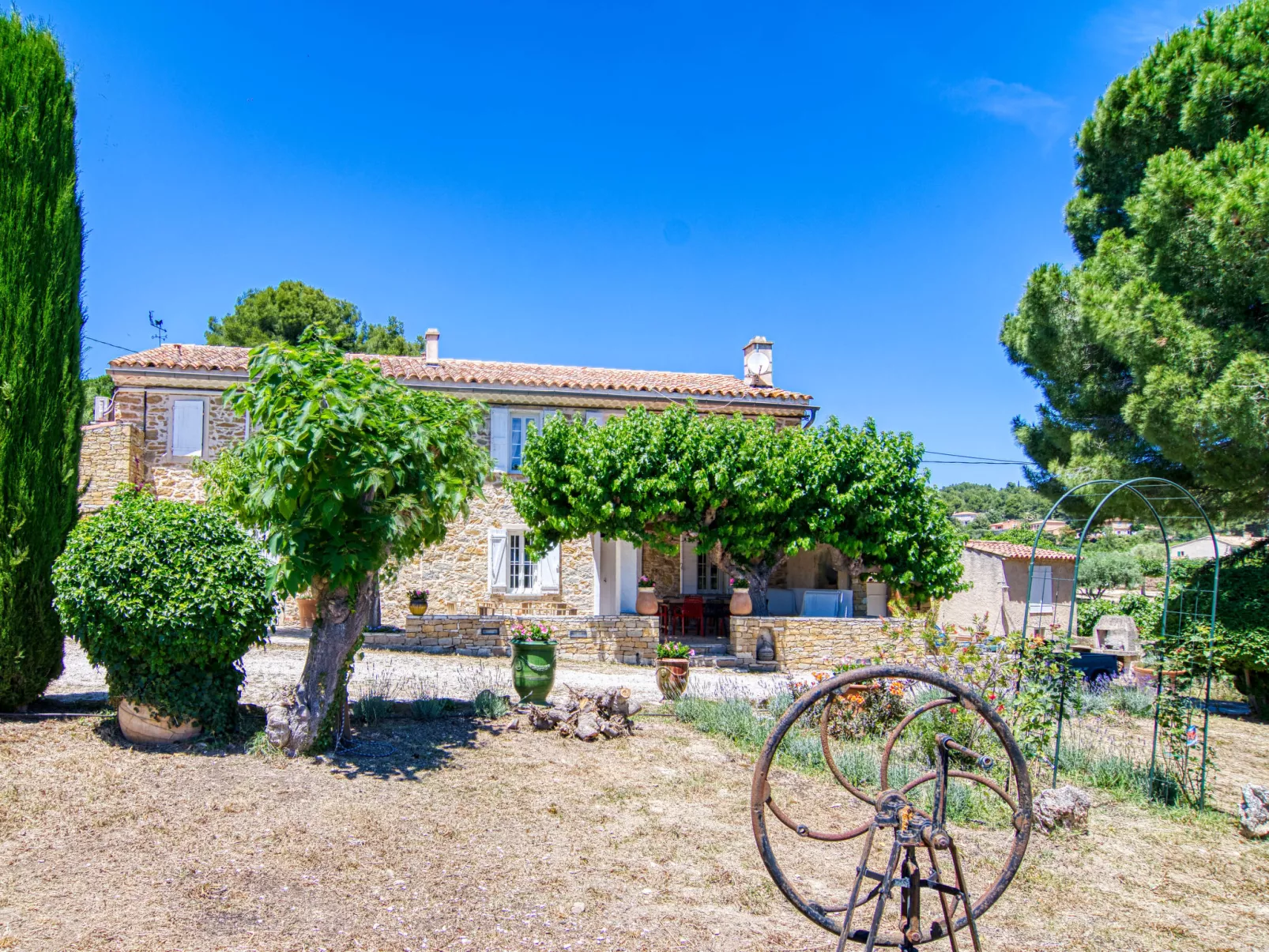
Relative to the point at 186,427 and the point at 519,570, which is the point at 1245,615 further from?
the point at 186,427

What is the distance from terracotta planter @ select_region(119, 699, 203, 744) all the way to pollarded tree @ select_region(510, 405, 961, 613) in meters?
8.88

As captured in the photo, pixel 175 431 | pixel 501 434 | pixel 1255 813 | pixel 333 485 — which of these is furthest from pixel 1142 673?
pixel 175 431

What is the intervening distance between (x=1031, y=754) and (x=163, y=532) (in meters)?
7.67

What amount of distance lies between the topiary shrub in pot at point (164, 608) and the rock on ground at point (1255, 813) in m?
8.12

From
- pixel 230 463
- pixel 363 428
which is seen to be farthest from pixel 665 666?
pixel 230 463

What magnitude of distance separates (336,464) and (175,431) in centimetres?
1308

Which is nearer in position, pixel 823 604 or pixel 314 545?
pixel 314 545

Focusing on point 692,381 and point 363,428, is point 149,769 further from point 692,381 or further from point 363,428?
point 692,381

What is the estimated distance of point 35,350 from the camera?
755 centimetres

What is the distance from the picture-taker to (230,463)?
11367 millimetres

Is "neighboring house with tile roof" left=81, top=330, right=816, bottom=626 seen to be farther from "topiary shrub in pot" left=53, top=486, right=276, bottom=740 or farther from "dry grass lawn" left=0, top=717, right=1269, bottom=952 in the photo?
"dry grass lawn" left=0, top=717, right=1269, bottom=952

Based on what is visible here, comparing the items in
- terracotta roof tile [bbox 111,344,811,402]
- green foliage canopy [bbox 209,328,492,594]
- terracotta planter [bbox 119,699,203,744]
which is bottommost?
terracotta planter [bbox 119,699,203,744]

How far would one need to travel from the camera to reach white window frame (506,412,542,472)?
18.5 m

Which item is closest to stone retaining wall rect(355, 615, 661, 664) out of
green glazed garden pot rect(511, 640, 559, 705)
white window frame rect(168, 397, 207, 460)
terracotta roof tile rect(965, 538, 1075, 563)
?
green glazed garden pot rect(511, 640, 559, 705)
